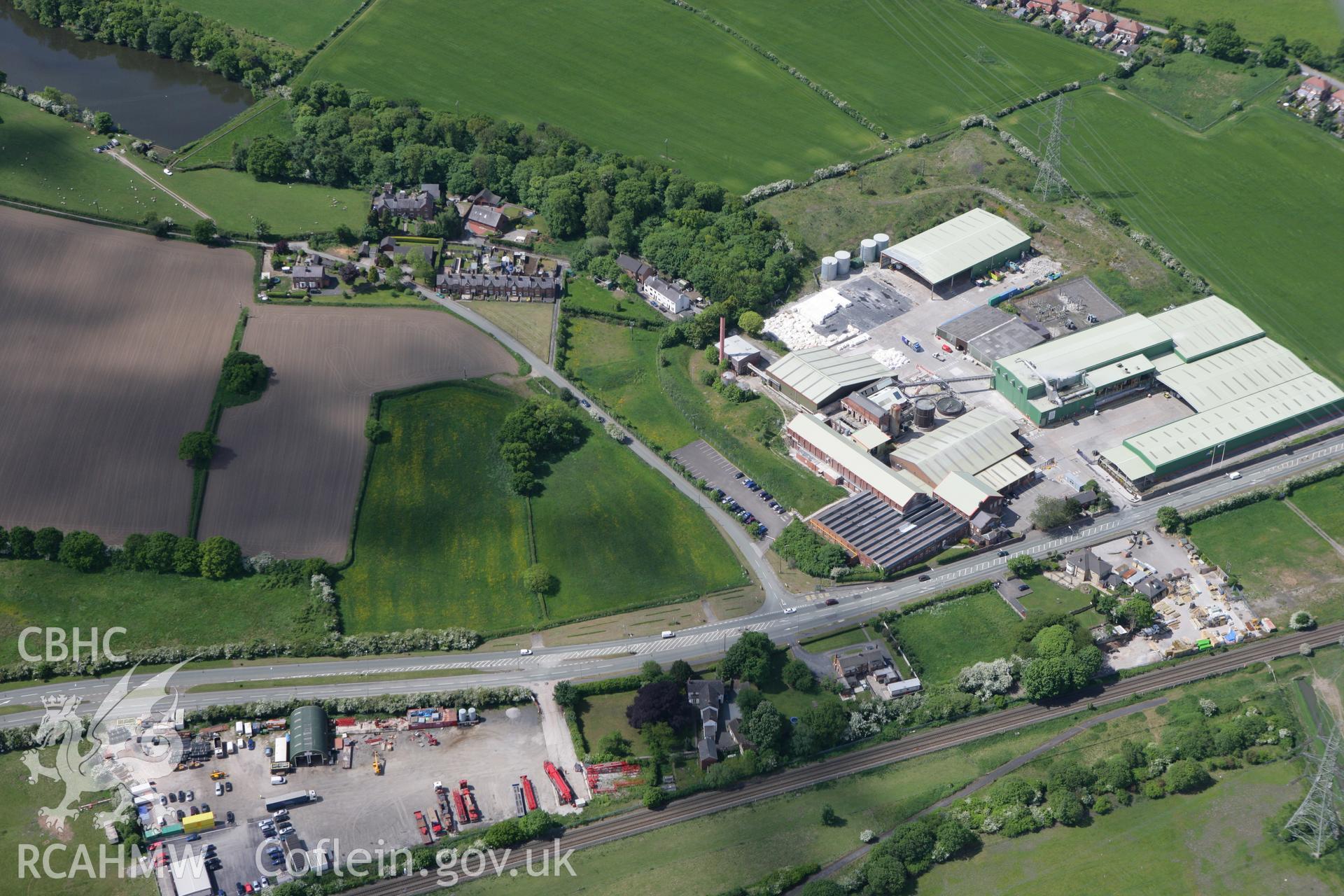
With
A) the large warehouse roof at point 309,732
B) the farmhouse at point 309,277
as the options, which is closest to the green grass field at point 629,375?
the farmhouse at point 309,277

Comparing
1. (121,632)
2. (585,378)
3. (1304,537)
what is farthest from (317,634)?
(1304,537)

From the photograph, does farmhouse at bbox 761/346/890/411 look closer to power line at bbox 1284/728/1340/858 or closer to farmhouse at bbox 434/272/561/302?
farmhouse at bbox 434/272/561/302

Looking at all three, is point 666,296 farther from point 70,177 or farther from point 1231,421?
point 70,177

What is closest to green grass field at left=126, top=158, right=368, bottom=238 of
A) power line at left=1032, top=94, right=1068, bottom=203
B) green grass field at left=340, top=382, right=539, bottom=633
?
green grass field at left=340, top=382, right=539, bottom=633

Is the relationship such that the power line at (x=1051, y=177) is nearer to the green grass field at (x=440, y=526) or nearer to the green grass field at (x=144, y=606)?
the green grass field at (x=440, y=526)

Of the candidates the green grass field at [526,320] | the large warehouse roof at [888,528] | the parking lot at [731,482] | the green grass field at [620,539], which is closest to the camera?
the green grass field at [620,539]

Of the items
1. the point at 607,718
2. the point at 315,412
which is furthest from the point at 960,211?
the point at 607,718

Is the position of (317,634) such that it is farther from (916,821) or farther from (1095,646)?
(1095,646)
